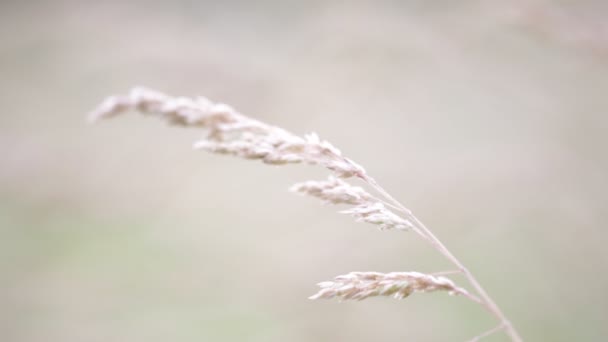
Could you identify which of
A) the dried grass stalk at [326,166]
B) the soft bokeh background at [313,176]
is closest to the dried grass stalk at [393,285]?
the dried grass stalk at [326,166]

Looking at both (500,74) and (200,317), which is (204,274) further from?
(500,74)

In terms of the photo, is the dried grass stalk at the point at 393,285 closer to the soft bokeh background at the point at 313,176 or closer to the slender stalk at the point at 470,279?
the slender stalk at the point at 470,279

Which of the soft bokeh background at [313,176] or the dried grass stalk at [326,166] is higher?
the soft bokeh background at [313,176]

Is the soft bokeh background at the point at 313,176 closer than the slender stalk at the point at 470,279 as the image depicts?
No

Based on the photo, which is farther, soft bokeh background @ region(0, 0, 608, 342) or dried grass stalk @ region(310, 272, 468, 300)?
soft bokeh background @ region(0, 0, 608, 342)

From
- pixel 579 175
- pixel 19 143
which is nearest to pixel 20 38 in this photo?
pixel 19 143

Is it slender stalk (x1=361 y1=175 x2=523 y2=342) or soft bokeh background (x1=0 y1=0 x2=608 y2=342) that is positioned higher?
soft bokeh background (x1=0 y1=0 x2=608 y2=342)

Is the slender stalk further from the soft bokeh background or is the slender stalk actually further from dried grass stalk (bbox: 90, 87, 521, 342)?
the soft bokeh background

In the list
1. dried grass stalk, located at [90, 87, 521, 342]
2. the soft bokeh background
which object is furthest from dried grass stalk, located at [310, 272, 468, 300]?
the soft bokeh background

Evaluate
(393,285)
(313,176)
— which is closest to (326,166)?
(393,285)
